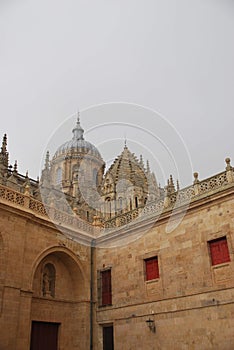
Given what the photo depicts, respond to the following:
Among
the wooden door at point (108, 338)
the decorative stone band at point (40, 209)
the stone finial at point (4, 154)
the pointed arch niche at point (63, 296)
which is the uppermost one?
the stone finial at point (4, 154)

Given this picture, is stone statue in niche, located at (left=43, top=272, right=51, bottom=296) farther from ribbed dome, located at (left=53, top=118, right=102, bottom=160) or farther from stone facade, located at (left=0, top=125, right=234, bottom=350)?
ribbed dome, located at (left=53, top=118, right=102, bottom=160)

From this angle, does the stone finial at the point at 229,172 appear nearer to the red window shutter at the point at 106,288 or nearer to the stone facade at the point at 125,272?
the stone facade at the point at 125,272

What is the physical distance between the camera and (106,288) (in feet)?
52.4

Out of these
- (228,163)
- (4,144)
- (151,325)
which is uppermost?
(4,144)

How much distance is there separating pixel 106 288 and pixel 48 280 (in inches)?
104

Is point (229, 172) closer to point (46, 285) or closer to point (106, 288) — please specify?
point (106, 288)

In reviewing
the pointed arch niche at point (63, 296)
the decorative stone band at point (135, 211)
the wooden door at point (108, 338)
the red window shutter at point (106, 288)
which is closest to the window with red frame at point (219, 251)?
the decorative stone band at point (135, 211)

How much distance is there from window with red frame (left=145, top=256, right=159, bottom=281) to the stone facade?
152 millimetres

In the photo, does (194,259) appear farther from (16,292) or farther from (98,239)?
(16,292)

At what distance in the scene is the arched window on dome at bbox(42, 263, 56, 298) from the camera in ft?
49.7

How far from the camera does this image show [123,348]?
14.1 metres

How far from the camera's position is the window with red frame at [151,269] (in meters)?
14.4

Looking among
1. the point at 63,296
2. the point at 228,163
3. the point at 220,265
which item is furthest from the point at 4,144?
the point at 220,265

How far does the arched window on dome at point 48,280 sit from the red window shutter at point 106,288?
227 cm
